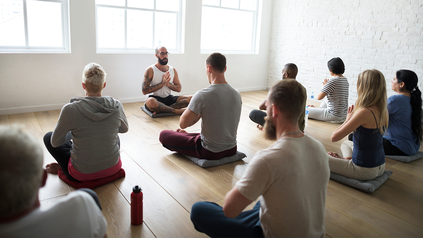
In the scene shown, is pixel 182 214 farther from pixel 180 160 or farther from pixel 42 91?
pixel 42 91

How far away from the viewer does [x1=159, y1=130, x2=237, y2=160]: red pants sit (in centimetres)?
310

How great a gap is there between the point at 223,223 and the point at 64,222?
3.02 feet

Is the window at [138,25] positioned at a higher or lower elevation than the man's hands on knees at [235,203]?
higher

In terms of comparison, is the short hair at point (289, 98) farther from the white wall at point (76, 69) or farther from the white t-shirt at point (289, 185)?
the white wall at point (76, 69)

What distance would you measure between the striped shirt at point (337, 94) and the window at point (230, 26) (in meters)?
2.97

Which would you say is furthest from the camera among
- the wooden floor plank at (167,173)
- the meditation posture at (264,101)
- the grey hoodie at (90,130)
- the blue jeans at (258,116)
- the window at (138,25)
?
the window at (138,25)

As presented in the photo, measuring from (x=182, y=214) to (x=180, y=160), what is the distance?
1041 mm

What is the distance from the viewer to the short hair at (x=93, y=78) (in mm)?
2289

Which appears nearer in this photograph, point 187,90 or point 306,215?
point 306,215

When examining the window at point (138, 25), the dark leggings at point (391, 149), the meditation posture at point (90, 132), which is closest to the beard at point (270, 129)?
the meditation posture at point (90, 132)

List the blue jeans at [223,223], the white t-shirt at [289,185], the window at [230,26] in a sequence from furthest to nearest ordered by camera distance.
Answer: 1. the window at [230,26]
2. the blue jeans at [223,223]
3. the white t-shirt at [289,185]

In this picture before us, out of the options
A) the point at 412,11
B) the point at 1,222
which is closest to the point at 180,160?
the point at 1,222

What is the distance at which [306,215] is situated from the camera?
1.43m

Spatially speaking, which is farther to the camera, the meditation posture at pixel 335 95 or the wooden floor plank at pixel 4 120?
the meditation posture at pixel 335 95
